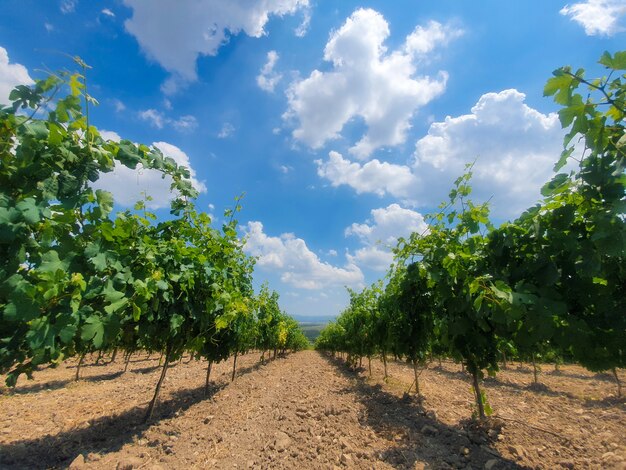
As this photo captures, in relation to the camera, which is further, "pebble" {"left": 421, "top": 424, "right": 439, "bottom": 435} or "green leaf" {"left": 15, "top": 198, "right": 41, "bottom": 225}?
"pebble" {"left": 421, "top": 424, "right": 439, "bottom": 435}

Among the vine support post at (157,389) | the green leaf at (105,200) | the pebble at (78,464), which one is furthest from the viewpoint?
the vine support post at (157,389)

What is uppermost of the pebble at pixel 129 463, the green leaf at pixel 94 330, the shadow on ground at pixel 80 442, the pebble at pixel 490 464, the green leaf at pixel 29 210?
the green leaf at pixel 29 210

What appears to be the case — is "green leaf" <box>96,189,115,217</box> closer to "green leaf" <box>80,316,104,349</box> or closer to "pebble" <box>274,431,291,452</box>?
"green leaf" <box>80,316,104,349</box>

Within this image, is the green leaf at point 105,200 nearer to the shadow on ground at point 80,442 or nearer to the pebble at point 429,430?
the shadow on ground at point 80,442

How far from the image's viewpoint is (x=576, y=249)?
267cm

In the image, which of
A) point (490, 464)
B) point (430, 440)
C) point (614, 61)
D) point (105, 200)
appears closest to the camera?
point (614, 61)

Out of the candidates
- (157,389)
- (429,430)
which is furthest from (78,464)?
(429,430)

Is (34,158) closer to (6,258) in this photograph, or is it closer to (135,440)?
(6,258)

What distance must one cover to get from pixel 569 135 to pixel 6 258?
444cm

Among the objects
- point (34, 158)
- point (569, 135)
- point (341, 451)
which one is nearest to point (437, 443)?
point (341, 451)

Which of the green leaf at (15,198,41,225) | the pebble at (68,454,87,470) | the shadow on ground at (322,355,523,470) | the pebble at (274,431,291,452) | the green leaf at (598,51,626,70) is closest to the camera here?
the green leaf at (598,51,626,70)

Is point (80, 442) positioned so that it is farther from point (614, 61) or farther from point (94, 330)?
point (614, 61)

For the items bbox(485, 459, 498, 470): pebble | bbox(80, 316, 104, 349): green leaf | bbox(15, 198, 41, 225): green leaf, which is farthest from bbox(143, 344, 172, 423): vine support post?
bbox(485, 459, 498, 470): pebble

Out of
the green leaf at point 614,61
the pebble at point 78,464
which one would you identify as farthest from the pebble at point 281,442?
the green leaf at point 614,61
